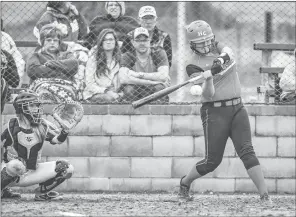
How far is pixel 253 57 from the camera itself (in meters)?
11.0

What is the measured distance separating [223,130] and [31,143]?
206 centimetres

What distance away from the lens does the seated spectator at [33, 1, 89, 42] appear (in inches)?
396

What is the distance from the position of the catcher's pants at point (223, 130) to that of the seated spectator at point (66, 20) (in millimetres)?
2864

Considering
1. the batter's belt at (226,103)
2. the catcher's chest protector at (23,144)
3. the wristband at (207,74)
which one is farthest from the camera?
Result: the catcher's chest protector at (23,144)

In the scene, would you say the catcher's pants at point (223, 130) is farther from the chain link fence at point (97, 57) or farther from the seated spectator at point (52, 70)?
the seated spectator at point (52, 70)

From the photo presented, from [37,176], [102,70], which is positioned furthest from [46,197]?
[102,70]

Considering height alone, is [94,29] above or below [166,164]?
above

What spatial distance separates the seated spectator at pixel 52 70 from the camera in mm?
9547

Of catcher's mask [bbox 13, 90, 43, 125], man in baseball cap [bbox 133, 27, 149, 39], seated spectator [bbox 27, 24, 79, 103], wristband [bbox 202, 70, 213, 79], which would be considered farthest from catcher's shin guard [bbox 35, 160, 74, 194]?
man in baseball cap [bbox 133, 27, 149, 39]

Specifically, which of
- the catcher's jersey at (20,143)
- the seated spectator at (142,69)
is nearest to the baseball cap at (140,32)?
the seated spectator at (142,69)

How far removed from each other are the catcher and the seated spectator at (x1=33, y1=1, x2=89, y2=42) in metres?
1.93

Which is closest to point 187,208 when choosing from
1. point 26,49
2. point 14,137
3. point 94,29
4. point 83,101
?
point 14,137

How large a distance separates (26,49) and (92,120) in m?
1.84

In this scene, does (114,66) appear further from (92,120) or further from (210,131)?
(210,131)
